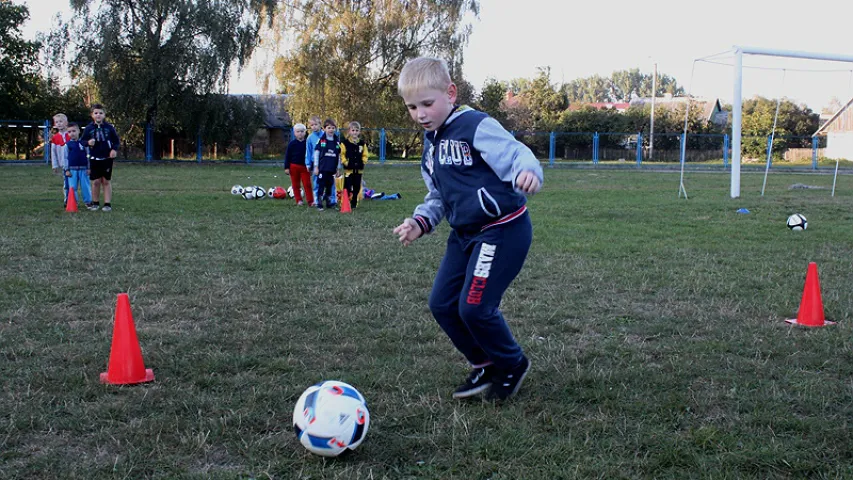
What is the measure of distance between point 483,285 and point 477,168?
0.56 metres

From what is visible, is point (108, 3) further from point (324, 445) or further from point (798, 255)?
point (324, 445)

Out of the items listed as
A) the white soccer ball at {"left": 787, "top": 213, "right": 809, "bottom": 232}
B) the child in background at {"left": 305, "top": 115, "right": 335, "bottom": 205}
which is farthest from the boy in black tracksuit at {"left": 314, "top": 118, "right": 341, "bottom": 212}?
the white soccer ball at {"left": 787, "top": 213, "right": 809, "bottom": 232}

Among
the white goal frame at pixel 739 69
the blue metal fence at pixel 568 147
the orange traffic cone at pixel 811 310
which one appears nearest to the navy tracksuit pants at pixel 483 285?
the orange traffic cone at pixel 811 310

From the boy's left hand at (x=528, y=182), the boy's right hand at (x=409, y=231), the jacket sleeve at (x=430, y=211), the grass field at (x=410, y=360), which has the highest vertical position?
the boy's left hand at (x=528, y=182)

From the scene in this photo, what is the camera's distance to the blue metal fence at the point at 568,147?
41281 mm

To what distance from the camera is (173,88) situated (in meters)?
36.4

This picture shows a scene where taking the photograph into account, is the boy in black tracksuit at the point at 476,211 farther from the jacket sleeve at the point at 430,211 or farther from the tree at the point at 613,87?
the tree at the point at 613,87

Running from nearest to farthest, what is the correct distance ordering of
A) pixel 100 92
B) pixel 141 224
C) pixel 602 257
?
1. pixel 602 257
2. pixel 141 224
3. pixel 100 92

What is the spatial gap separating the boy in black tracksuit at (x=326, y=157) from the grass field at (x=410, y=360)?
4315 millimetres

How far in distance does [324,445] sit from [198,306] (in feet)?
10.3

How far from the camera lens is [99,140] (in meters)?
12.9

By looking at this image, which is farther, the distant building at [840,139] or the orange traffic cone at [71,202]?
the distant building at [840,139]

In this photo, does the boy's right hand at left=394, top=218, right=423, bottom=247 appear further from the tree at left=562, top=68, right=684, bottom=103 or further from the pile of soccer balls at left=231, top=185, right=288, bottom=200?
the tree at left=562, top=68, right=684, bottom=103

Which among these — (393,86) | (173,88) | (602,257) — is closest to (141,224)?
(602,257)
